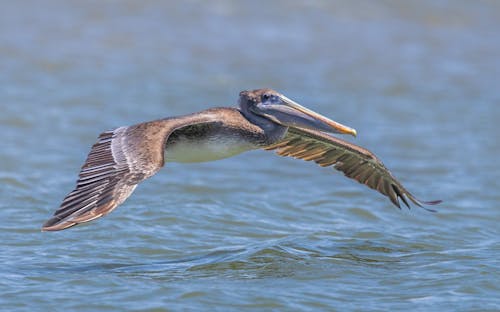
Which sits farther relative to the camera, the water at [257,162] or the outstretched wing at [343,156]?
the outstretched wing at [343,156]

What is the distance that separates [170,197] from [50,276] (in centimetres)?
266

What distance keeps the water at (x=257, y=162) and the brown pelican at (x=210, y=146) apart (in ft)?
2.03

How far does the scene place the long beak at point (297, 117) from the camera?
26.7 ft

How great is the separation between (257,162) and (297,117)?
3267mm

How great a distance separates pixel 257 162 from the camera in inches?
450

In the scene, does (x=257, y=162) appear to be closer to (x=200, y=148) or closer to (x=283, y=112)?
(x=283, y=112)

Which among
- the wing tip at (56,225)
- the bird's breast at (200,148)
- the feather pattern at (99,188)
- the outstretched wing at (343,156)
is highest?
the outstretched wing at (343,156)

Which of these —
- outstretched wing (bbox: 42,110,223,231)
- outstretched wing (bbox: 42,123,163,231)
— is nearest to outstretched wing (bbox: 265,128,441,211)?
outstretched wing (bbox: 42,110,223,231)

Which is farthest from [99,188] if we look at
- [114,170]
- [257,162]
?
[257,162]

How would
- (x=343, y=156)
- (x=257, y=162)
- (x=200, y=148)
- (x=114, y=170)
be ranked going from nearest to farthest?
(x=114, y=170), (x=200, y=148), (x=343, y=156), (x=257, y=162)

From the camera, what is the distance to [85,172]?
687cm

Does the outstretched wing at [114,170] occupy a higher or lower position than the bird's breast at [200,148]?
lower

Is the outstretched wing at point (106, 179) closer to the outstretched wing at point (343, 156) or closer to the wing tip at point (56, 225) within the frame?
the wing tip at point (56, 225)

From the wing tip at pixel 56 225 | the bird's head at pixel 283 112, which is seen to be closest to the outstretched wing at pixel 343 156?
the bird's head at pixel 283 112
